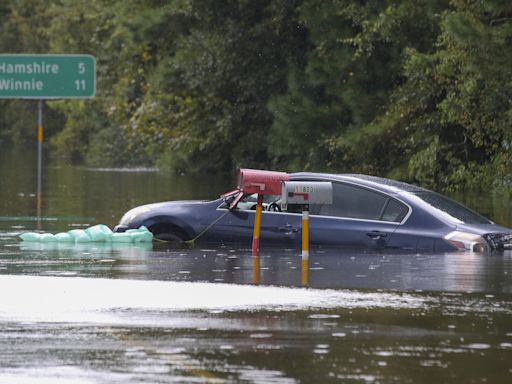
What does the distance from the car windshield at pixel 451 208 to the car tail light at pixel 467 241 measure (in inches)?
15.2

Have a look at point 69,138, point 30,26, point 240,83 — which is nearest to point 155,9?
point 240,83

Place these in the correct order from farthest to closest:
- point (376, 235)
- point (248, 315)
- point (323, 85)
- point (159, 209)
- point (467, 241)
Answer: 1. point (323, 85)
2. point (159, 209)
3. point (376, 235)
4. point (467, 241)
5. point (248, 315)

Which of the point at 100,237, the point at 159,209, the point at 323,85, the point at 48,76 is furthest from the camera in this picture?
the point at 323,85

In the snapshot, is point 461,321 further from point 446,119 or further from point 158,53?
point 158,53

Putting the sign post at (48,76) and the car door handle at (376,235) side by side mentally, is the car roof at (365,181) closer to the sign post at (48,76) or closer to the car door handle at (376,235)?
the car door handle at (376,235)

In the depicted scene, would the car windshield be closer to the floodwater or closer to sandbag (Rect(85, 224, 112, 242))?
the floodwater

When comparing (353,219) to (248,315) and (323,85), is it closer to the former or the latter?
(248,315)

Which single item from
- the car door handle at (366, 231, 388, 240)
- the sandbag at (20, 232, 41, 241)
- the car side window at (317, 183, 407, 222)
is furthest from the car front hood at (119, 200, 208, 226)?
the car door handle at (366, 231, 388, 240)

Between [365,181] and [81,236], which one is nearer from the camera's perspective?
[365,181]

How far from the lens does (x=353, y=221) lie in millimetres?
18406

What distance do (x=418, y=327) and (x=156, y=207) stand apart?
8607mm

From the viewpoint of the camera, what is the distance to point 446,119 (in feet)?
122

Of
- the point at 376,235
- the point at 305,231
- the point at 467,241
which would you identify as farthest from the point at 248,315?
the point at 376,235

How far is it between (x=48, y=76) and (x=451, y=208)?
39.3 feet
